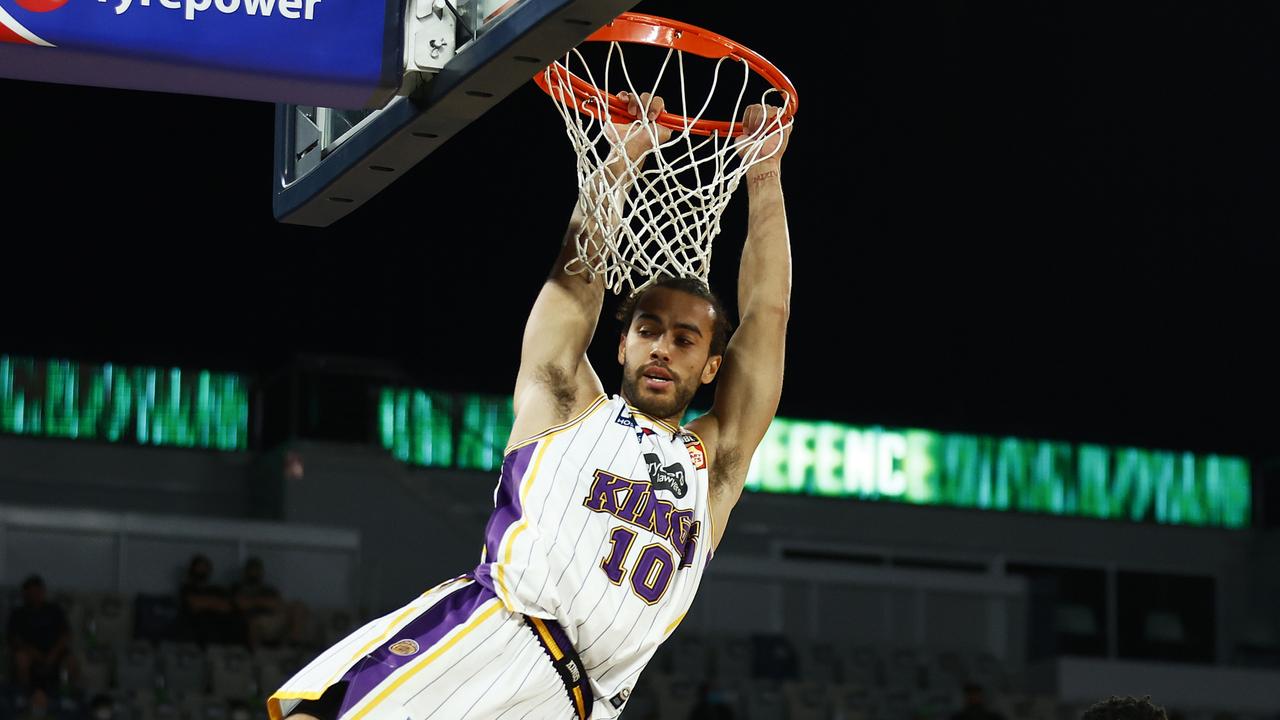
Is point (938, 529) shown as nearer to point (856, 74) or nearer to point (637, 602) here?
point (856, 74)

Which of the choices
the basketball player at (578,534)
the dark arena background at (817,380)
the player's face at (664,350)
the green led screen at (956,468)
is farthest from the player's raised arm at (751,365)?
the green led screen at (956,468)

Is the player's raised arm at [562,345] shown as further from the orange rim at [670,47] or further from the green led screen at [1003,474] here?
the green led screen at [1003,474]

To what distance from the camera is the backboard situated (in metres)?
4.07

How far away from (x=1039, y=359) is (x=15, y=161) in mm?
9969

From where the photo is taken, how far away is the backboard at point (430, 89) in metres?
4.07

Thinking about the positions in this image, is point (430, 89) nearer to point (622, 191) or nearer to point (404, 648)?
point (622, 191)

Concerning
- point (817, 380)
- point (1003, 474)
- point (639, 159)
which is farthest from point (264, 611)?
point (639, 159)

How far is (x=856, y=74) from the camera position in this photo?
13.8 metres

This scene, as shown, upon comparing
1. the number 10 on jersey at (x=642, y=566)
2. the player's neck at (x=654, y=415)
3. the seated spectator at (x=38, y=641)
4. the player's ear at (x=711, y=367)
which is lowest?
the seated spectator at (x=38, y=641)

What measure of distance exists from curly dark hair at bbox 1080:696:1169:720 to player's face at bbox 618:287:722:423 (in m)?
1.31

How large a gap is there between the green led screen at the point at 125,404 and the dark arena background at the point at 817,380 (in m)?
0.04

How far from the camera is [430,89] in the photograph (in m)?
4.40

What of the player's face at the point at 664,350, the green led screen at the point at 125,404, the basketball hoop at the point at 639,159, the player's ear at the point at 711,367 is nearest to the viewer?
the player's face at the point at 664,350

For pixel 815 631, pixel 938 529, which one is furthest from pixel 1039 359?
pixel 815 631
